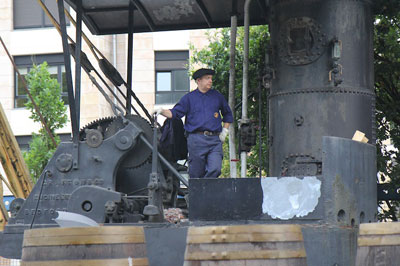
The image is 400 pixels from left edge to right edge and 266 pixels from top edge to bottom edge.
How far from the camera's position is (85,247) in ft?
23.8

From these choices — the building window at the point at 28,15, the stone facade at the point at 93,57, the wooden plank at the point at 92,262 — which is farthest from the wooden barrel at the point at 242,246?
the building window at the point at 28,15

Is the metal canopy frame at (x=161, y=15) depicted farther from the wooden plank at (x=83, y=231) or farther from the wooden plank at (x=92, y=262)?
the wooden plank at (x=92, y=262)

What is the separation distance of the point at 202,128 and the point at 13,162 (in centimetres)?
698

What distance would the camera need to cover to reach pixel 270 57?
1282cm

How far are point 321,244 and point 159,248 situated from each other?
1.96 meters

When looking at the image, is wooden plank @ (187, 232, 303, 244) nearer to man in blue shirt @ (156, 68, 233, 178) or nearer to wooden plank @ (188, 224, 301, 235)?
wooden plank @ (188, 224, 301, 235)

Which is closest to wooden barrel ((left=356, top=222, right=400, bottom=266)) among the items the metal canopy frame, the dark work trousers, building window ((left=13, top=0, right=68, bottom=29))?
the dark work trousers

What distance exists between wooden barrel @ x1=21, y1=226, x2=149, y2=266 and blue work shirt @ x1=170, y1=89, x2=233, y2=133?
14.8 ft

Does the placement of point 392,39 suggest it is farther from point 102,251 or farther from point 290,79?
point 102,251

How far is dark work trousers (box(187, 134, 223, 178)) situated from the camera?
1170 centimetres

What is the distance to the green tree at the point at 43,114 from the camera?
27.1 metres

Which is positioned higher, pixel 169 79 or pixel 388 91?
pixel 169 79

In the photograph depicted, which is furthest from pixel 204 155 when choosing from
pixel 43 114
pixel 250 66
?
pixel 43 114

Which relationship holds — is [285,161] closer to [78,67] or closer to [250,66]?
[78,67]
